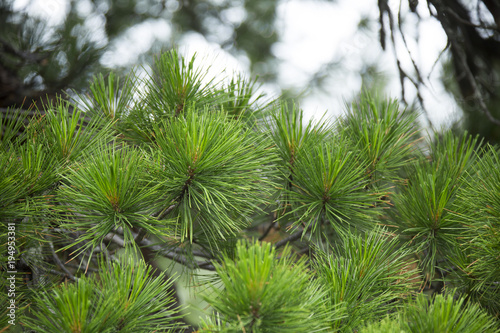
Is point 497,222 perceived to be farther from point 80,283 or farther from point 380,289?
point 80,283

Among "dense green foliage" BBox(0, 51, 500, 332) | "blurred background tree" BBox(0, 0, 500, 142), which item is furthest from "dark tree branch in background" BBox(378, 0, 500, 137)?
"dense green foliage" BBox(0, 51, 500, 332)

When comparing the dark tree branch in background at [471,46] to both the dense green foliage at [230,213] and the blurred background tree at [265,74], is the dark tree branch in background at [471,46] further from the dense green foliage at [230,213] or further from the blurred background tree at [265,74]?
the dense green foliage at [230,213]

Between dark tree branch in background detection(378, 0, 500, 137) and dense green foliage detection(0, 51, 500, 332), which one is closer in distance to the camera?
dense green foliage detection(0, 51, 500, 332)

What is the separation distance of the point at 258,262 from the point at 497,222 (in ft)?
1.39

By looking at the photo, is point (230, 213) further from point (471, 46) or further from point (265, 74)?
point (471, 46)

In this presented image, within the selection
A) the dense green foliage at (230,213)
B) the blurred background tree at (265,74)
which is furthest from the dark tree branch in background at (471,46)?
the dense green foliage at (230,213)

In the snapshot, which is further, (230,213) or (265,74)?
(265,74)

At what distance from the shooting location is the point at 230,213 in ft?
2.42

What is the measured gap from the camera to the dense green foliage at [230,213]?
518 millimetres

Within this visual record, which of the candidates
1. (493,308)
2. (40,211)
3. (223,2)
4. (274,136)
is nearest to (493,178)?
(493,308)

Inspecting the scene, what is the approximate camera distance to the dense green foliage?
20.4 inches

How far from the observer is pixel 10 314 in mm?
582

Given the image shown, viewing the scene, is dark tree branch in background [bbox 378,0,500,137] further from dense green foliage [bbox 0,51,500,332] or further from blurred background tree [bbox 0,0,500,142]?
dense green foliage [bbox 0,51,500,332]

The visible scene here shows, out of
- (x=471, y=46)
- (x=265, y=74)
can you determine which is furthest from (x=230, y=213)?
(x=471, y=46)
